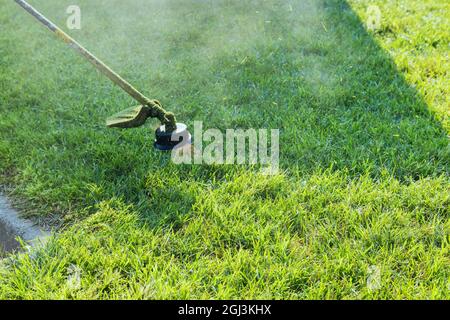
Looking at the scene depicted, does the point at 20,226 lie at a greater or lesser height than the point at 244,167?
lesser

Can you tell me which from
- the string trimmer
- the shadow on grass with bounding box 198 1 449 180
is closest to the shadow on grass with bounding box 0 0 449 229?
the shadow on grass with bounding box 198 1 449 180

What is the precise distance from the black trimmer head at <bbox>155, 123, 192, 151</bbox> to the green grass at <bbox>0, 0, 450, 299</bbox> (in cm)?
10

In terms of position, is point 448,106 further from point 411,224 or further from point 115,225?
point 115,225

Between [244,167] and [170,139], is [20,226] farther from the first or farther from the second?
[244,167]

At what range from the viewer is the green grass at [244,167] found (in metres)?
2.13

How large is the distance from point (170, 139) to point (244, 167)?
492mm

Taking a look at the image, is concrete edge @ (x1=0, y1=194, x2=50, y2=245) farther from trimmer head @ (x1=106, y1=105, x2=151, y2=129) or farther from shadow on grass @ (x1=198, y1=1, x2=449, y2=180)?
shadow on grass @ (x1=198, y1=1, x2=449, y2=180)

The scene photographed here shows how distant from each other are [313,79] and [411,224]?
70.4 inches

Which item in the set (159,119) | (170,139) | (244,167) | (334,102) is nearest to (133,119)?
(159,119)

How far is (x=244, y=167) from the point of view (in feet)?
9.28

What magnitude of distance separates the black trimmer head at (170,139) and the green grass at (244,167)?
0.33 feet

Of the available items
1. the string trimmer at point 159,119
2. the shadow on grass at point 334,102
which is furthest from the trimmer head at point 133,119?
the shadow on grass at point 334,102

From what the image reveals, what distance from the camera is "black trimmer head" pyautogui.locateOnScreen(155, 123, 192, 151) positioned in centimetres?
288
